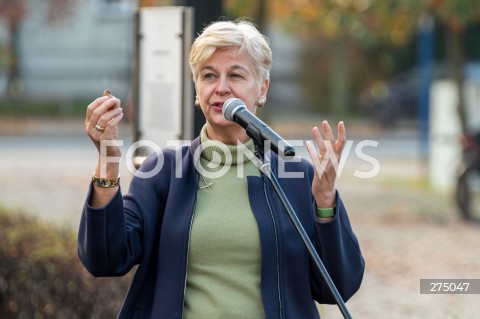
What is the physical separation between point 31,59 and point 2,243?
28.0 m

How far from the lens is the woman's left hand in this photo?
3.04 metres

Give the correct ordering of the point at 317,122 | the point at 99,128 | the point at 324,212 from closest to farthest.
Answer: the point at 99,128 < the point at 324,212 < the point at 317,122

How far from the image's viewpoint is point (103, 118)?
296 centimetres

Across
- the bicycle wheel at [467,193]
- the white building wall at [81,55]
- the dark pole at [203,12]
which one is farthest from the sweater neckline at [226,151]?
the white building wall at [81,55]

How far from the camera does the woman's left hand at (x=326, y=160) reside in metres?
3.04

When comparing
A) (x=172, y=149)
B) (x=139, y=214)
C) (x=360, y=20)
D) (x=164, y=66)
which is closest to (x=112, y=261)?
(x=139, y=214)

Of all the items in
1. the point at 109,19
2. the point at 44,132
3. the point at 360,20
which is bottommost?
the point at 44,132

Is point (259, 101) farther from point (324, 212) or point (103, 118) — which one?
point (103, 118)

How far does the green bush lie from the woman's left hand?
256 cm

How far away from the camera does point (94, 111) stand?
2953 mm

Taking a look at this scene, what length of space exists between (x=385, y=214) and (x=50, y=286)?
7.84 metres

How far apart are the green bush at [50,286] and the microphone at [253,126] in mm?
2557

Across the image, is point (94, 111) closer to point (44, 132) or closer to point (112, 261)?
point (112, 261)

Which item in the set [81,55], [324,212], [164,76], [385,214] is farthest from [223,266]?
[81,55]
